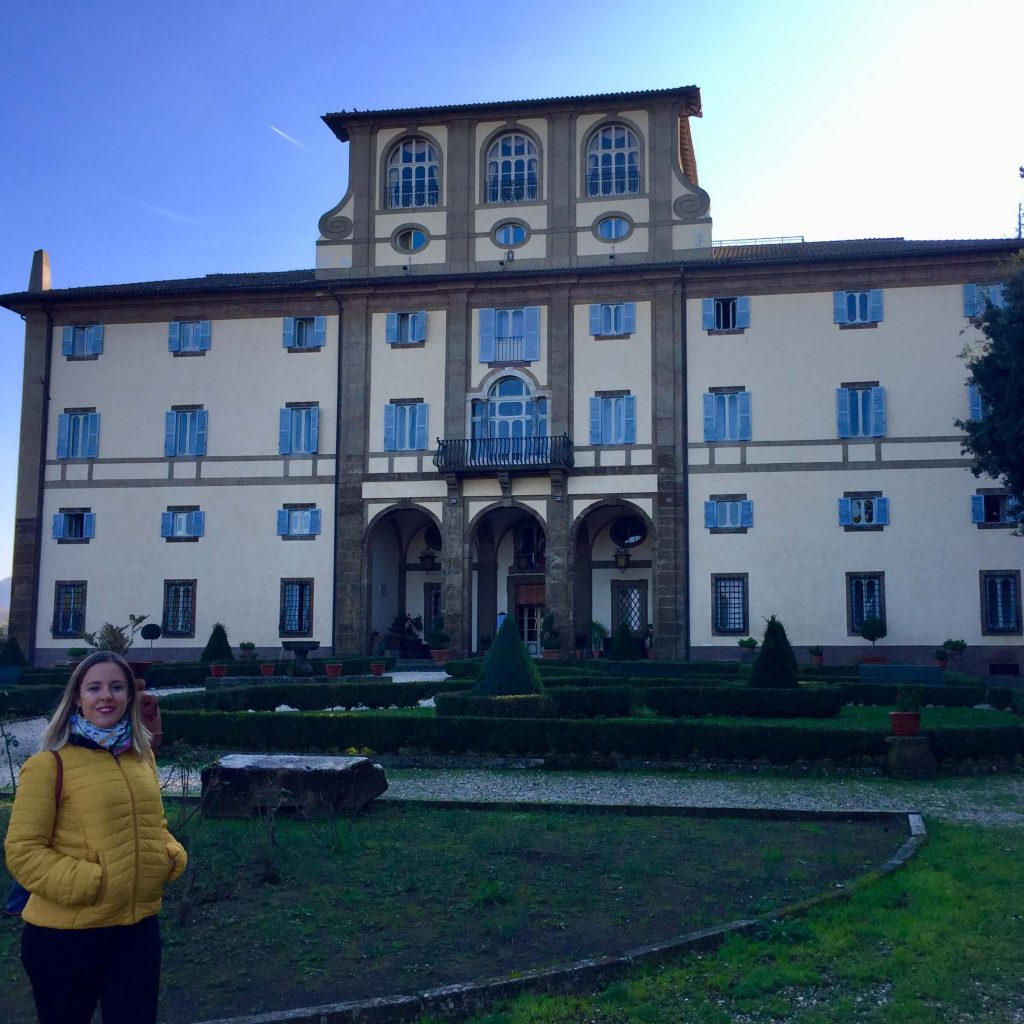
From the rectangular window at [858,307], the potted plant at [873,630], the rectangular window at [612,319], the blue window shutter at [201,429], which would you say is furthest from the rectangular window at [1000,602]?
the blue window shutter at [201,429]

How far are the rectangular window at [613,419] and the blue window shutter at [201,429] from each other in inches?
483

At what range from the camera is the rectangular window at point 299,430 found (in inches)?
1355

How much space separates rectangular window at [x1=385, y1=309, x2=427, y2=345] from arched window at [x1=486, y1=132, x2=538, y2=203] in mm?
4370

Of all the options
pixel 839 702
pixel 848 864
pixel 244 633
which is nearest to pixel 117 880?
pixel 848 864

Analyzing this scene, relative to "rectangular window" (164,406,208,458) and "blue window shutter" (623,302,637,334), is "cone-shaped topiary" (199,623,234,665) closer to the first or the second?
"rectangular window" (164,406,208,458)

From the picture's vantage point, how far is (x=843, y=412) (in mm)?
31859

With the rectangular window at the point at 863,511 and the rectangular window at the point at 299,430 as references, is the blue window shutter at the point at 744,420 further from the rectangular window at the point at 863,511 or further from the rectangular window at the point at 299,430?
the rectangular window at the point at 299,430

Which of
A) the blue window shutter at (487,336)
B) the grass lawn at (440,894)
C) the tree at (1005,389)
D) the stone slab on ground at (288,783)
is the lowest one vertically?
the grass lawn at (440,894)

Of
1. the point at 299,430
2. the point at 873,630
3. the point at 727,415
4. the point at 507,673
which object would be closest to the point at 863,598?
the point at 873,630

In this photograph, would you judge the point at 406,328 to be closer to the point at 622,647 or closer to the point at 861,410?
the point at 622,647

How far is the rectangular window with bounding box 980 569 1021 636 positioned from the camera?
30.3 m

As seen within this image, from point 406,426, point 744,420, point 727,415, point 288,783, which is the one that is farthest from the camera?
point 406,426

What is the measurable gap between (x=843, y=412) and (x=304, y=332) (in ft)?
55.0

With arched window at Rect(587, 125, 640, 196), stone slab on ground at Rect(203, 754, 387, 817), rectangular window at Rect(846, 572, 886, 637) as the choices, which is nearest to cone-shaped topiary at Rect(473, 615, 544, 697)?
stone slab on ground at Rect(203, 754, 387, 817)
